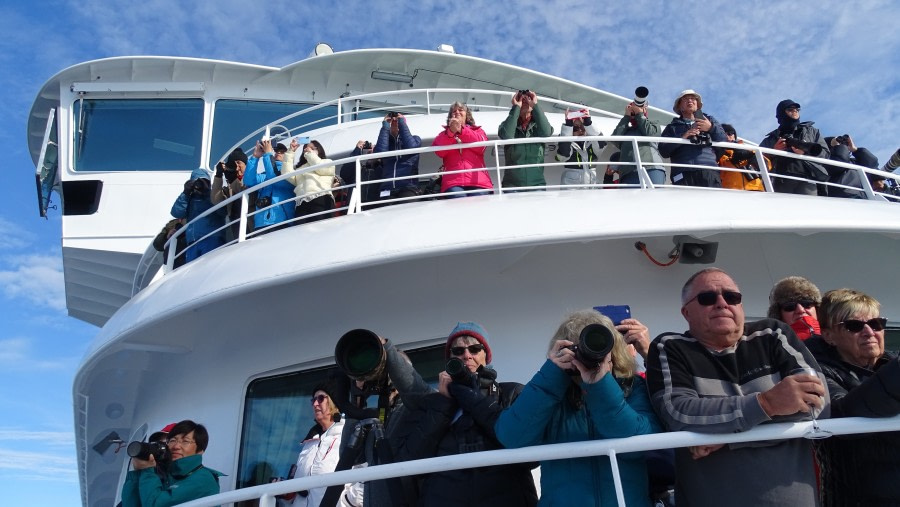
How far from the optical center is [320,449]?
420 centimetres

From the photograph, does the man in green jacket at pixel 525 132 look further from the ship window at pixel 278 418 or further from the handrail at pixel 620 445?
the handrail at pixel 620 445

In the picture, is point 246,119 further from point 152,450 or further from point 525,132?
point 152,450

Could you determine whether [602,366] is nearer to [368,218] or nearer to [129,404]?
[368,218]

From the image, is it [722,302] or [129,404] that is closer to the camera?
[722,302]

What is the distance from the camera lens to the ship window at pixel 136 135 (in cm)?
925

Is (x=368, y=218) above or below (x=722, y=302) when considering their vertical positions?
above

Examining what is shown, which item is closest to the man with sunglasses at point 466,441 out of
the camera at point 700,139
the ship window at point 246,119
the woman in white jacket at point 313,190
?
the woman in white jacket at point 313,190

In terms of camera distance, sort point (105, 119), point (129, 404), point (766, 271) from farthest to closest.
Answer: point (105, 119) → point (129, 404) → point (766, 271)

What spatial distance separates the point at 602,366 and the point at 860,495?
1014mm

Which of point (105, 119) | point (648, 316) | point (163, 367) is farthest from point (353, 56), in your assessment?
point (648, 316)

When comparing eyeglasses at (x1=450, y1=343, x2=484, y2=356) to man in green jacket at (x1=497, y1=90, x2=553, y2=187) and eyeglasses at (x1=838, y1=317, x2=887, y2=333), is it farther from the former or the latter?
man in green jacket at (x1=497, y1=90, x2=553, y2=187)

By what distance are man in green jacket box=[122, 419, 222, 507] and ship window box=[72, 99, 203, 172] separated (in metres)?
6.17

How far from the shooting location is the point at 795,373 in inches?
88.7


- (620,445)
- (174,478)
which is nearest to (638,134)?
(620,445)
